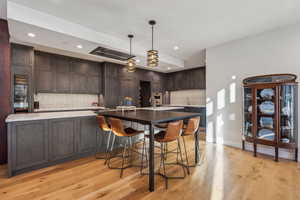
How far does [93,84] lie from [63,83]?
943 mm

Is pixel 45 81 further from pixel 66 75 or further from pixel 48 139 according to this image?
pixel 48 139

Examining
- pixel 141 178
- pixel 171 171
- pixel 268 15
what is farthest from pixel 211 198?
pixel 268 15

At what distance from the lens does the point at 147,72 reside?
253 inches

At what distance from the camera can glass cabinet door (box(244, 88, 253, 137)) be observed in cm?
319

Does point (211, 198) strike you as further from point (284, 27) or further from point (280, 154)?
point (284, 27)

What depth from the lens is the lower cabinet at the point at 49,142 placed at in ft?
7.32

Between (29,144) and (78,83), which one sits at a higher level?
(78,83)

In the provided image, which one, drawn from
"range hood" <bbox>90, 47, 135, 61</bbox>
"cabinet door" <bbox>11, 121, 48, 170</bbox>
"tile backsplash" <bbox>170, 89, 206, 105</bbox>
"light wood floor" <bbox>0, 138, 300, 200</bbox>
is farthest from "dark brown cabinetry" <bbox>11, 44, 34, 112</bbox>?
"tile backsplash" <bbox>170, 89, 206, 105</bbox>

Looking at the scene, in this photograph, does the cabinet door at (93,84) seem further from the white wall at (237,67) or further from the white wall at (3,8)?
the white wall at (237,67)

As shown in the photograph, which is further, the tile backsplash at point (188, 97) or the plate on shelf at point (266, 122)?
the tile backsplash at point (188, 97)

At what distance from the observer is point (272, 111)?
288 cm

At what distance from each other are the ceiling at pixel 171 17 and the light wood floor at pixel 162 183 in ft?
8.01

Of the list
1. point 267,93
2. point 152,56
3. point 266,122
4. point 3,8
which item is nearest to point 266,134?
point 266,122

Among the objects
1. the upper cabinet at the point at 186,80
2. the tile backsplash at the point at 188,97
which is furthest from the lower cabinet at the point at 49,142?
the tile backsplash at the point at 188,97
